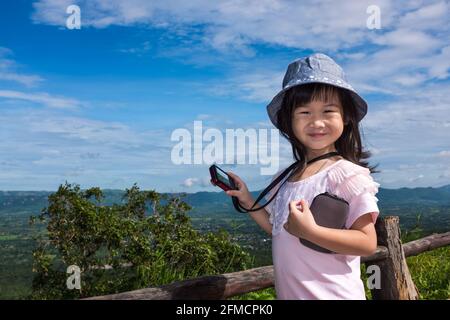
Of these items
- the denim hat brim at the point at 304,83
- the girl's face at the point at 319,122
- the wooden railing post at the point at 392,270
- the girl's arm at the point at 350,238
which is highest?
the denim hat brim at the point at 304,83

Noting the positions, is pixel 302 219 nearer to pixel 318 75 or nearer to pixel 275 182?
pixel 275 182

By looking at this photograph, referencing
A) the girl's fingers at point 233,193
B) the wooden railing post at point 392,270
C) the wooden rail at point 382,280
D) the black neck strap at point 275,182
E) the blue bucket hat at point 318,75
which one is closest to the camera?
the blue bucket hat at point 318,75

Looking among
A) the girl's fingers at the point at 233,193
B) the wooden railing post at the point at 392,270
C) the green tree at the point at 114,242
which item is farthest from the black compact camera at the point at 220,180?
the green tree at the point at 114,242

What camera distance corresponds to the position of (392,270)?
497 centimetres

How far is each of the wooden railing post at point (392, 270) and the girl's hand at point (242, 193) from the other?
2342 mm

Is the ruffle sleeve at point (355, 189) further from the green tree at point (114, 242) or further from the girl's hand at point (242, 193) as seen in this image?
the green tree at point (114, 242)

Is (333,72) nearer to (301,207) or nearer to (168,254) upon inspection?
(301,207)

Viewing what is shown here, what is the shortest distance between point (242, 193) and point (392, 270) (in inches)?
101

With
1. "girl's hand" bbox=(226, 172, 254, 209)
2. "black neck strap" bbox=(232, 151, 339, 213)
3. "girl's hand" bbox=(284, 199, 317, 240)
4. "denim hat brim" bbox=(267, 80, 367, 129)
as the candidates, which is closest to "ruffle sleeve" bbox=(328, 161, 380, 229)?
"black neck strap" bbox=(232, 151, 339, 213)

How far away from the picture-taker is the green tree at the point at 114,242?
7.27 metres

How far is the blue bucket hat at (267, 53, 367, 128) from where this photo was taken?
2.65m

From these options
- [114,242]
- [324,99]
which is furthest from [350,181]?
[114,242]

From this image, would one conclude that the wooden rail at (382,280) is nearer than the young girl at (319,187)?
No
